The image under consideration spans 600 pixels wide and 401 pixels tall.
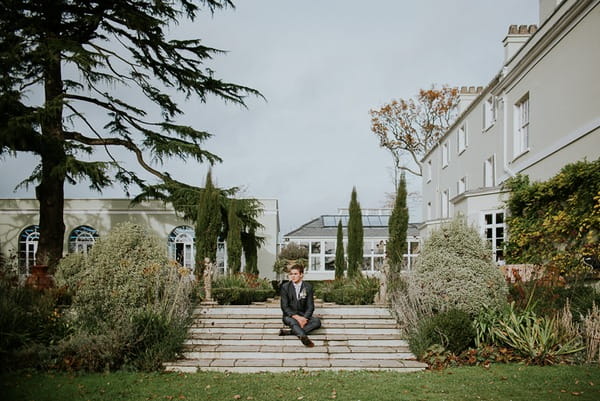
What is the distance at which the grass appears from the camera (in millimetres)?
5867

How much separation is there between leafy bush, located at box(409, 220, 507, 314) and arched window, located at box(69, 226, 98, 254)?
19.0 metres

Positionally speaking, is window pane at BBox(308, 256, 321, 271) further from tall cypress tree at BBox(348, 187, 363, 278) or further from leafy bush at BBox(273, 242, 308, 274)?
tall cypress tree at BBox(348, 187, 363, 278)

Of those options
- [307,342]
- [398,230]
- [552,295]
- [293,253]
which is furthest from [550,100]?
[293,253]

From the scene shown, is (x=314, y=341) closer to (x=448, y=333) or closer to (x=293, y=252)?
(x=448, y=333)

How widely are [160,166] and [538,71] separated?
1224cm

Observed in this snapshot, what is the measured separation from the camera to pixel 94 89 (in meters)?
16.4

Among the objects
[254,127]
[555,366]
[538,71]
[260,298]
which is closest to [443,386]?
[555,366]

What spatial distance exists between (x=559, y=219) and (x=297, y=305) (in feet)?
22.7

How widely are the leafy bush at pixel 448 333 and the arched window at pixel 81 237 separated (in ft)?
64.5

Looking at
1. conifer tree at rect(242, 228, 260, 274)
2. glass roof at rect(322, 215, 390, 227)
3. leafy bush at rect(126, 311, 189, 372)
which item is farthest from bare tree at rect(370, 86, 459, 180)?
leafy bush at rect(126, 311, 189, 372)

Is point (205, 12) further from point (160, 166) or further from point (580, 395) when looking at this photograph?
point (580, 395)

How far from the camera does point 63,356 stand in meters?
7.29

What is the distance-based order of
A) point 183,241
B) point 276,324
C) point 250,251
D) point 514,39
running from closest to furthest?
point 276,324, point 514,39, point 250,251, point 183,241

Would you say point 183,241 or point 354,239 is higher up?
point 354,239
